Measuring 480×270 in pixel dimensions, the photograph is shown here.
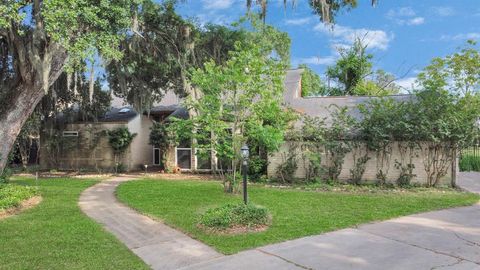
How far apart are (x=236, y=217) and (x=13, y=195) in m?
5.73

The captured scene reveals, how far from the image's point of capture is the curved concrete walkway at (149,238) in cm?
528

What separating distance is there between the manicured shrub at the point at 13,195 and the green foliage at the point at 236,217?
4511mm

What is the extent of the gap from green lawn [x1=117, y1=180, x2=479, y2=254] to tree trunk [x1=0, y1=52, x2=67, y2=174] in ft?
11.1

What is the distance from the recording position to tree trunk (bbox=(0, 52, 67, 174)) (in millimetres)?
11055

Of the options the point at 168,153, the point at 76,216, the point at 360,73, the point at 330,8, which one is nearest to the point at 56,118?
the point at 168,153

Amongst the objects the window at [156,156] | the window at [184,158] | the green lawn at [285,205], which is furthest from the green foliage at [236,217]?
the window at [156,156]

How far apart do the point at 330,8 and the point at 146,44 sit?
23.2ft

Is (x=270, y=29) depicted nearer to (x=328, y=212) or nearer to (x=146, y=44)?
(x=146, y=44)

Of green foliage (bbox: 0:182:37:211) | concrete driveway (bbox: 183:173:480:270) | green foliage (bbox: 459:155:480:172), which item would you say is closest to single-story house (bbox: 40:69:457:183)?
green foliage (bbox: 459:155:480:172)

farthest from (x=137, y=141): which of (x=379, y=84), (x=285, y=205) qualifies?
(x=379, y=84)

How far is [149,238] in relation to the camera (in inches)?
250

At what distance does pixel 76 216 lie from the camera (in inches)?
312

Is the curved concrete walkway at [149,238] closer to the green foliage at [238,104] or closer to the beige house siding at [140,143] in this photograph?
the green foliage at [238,104]

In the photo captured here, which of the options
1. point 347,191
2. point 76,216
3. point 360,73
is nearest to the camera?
point 76,216
